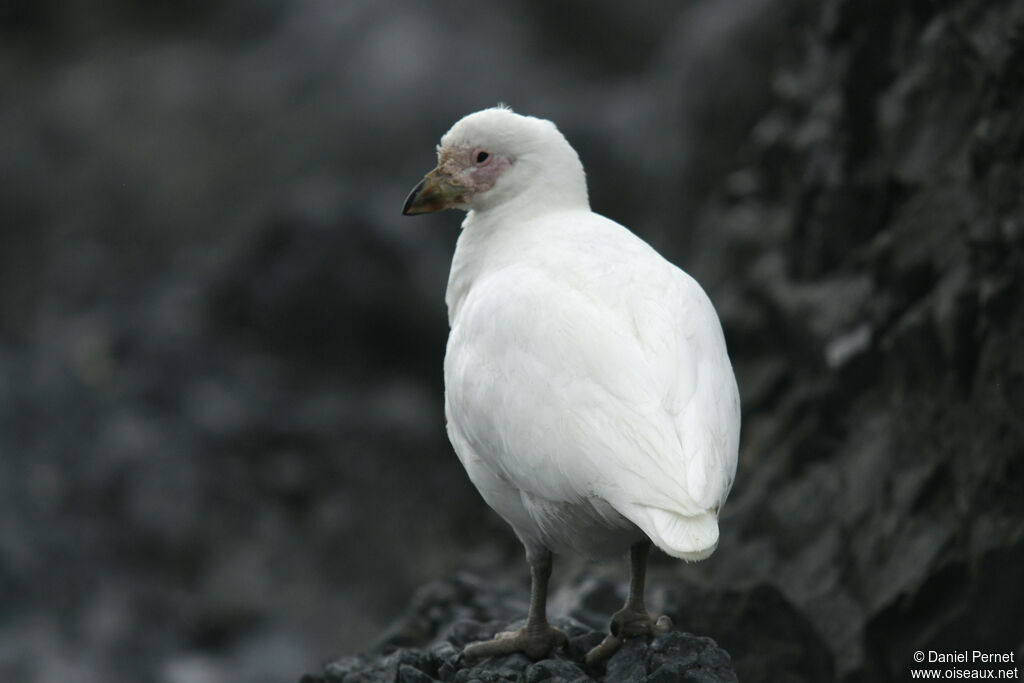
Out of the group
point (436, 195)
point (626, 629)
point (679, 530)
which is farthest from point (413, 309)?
point (679, 530)

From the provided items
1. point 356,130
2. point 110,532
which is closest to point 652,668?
point 110,532

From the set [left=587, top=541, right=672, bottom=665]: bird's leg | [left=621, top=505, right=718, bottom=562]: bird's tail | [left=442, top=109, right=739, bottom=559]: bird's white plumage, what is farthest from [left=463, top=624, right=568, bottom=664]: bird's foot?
[left=621, top=505, right=718, bottom=562]: bird's tail

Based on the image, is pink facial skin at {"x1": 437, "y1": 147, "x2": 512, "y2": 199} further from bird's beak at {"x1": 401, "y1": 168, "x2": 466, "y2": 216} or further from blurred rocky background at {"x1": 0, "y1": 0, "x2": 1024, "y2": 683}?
blurred rocky background at {"x1": 0, "y1": 0, "x2": 1024, "y2": 683}

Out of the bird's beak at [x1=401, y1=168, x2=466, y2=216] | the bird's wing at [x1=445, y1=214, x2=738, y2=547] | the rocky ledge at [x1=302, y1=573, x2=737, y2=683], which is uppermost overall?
the bird's beak at [x1=401, y1=168, x2=466, y2=216]

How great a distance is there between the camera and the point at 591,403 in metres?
5.02

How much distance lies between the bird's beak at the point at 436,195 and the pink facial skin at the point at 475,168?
0.04m

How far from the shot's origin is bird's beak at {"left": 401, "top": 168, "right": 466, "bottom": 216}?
267 inches

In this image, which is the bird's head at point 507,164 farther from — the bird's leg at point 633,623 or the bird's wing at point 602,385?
the bird's leg at point 633,623

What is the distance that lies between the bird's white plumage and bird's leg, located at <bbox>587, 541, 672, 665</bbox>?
1.07 feet

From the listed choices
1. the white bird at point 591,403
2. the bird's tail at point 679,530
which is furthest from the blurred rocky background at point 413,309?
the bird's tail at point 679,530

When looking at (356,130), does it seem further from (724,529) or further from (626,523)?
(626,523)

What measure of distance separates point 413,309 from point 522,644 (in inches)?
379

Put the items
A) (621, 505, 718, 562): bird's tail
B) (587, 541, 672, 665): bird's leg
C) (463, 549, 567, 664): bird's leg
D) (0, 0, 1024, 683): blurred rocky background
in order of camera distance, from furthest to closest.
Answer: (0, 0, 1024, 683): blurred rocky background < (463, 549, 567, 664): bird's leg < (587, 541, 672, 665): bird's leg < (621, 505, 718, 562): bird's tail

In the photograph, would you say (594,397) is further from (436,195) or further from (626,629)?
(436,195)
